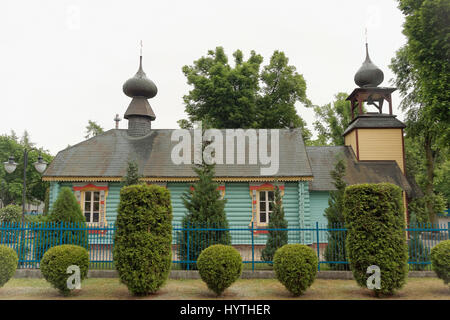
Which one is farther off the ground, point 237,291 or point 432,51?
point 432,51

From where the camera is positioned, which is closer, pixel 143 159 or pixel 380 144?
pixel 143 159

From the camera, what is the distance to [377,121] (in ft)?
64.3

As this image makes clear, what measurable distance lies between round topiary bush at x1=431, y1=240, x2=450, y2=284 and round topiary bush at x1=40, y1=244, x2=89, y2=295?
32.2 feet

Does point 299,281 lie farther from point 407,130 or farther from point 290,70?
point 290,70

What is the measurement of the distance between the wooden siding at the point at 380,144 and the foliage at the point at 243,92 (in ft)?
23.1

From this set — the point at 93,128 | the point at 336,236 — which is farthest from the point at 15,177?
the point at 336,236

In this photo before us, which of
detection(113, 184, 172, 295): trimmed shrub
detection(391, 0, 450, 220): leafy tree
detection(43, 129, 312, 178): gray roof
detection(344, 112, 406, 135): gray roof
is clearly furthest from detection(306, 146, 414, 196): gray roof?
detection(113, 184, 172, 295): trimmed shrub

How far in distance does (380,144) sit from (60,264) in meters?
17.9

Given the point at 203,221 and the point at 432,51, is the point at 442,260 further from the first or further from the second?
the point at 432,51

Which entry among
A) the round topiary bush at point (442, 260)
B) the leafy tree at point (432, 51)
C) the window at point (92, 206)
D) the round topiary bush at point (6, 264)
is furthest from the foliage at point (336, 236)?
the window at point (92, 206)
